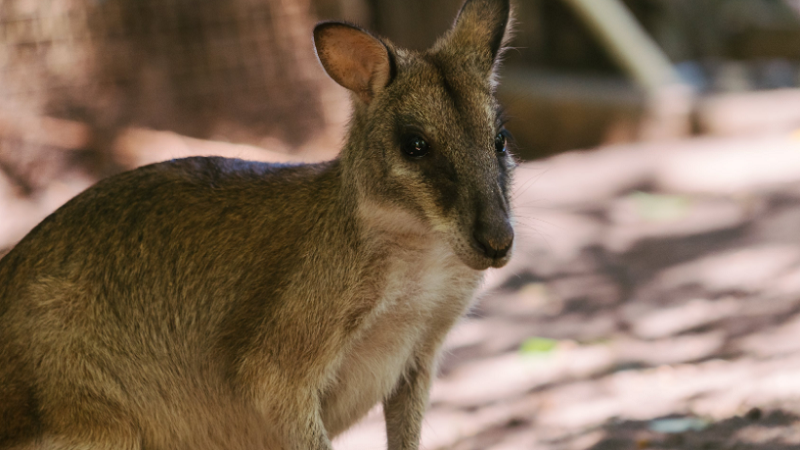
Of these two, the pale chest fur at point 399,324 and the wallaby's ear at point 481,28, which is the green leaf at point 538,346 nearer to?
the pale chest fur at point 399,324

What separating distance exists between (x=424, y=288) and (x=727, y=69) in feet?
26.9

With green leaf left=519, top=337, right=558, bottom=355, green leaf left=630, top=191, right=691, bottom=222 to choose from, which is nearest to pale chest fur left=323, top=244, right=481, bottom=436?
green leaf left=519, top=337, right=558, bottom=355

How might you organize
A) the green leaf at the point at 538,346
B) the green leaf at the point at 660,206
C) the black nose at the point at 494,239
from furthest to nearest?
1. the green leaf at the point at 660,206
2. the green leaf at the point at 538,346
3. the black nose at the point at 494,239

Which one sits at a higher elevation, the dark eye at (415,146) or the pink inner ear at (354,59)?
the pink inner ear at (354,59)

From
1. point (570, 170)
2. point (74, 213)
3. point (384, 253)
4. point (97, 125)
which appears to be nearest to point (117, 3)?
point (97, 125)

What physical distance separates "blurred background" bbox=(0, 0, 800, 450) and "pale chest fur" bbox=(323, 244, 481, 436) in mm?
1243

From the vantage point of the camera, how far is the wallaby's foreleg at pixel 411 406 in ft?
13.2

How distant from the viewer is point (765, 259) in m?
6.34

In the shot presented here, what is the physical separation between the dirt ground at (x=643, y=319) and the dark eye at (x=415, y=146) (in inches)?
23.9

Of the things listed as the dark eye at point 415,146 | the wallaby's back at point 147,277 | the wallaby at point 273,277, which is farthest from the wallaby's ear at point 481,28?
the wallaby's back at point 147,277

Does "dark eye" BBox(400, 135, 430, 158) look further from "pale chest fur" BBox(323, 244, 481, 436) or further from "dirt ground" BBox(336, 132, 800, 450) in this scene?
"dirt ground" BBox(336, 132, 800, 450)

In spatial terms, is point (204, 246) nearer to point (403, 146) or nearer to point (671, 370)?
point (403, 146)

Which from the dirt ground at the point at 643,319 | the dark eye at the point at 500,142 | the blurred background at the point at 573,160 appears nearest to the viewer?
the dark eye at the point at 500,142

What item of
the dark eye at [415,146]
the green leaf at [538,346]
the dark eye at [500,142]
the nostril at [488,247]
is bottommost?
the green leaf at [538,346]
